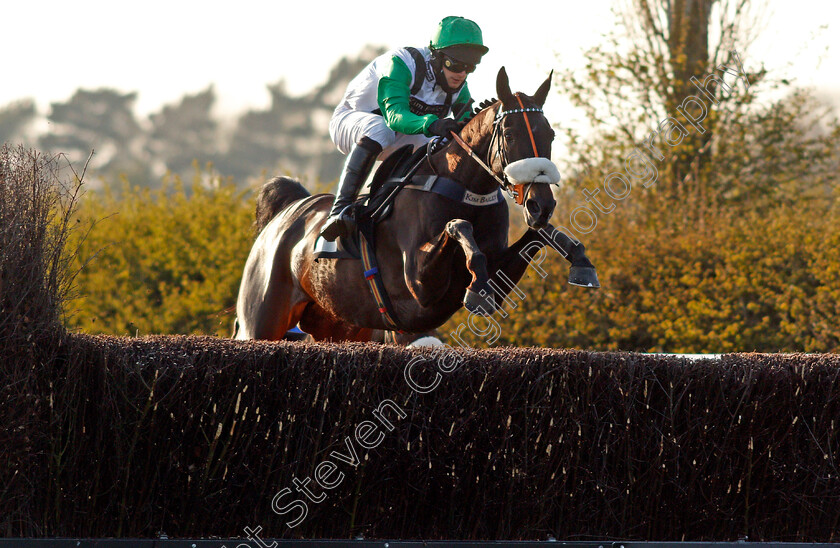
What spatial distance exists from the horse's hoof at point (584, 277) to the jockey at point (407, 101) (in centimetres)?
111

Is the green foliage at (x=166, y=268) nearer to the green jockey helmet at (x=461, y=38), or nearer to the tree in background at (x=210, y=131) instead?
the green jockey helmet at (x=461, y=38)

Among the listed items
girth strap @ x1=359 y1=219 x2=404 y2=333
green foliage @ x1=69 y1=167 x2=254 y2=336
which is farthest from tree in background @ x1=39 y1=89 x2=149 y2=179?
girth strap @ x1=359 y1=219 x2=404 y2=333

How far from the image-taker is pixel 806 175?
1426cm

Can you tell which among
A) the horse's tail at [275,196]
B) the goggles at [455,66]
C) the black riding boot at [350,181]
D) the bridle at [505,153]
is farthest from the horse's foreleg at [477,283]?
the horse's tail at [275,196]

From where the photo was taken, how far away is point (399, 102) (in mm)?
5371

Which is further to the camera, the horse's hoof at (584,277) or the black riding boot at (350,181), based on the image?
the black riding boot at (350,181)

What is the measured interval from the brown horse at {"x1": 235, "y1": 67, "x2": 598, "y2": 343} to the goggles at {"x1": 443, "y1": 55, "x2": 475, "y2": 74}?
14.5 inches

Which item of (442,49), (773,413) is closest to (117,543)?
(773,413)

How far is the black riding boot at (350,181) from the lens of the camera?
5.52 meters

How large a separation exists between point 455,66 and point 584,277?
4.95 feet

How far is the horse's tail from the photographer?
7.34 metres

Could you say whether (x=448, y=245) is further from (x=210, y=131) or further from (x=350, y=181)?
(x=210, y=131)

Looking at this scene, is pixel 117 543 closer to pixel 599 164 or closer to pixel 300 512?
pixel 300 512

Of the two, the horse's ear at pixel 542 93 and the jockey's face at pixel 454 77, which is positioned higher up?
the jockey's face at pixel 454 77
